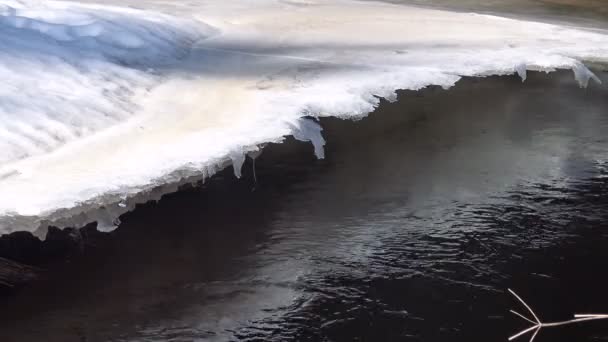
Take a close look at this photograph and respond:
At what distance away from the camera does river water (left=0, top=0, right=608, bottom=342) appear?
243 centimetres

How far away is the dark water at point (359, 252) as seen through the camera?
2428 mm

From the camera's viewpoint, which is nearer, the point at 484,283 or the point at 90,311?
the point at 90,311

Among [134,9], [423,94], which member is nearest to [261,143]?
[423,94]

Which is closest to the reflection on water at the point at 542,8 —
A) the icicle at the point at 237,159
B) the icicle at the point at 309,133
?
the icicle at the point at 309,133

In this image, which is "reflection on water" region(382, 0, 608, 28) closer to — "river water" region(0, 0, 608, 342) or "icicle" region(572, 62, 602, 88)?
"icicle" region(572, 62, 602, 88)

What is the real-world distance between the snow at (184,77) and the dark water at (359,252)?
228mm

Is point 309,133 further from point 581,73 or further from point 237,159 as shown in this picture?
point 581,73

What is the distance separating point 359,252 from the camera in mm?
2865

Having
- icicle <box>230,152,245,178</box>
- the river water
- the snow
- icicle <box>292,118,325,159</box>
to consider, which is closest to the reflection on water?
the snow

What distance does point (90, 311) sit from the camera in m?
2.47

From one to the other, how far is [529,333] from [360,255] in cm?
67

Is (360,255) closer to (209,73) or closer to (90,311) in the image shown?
(90,311)

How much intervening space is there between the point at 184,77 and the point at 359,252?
1664 mm

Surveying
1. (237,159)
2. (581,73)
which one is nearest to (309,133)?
(237,159)
